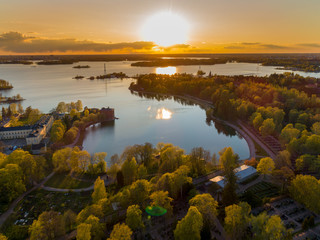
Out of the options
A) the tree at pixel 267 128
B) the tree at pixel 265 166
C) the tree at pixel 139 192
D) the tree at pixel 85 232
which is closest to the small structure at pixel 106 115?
the tree at pixel 267 128

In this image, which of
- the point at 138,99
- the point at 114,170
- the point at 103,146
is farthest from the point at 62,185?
the point at 138,99

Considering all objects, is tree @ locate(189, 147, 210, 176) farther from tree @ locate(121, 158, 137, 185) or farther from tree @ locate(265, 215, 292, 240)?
tree @ locate(265, 215, 292, 240)

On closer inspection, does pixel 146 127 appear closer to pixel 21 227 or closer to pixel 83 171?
pixel 83 171

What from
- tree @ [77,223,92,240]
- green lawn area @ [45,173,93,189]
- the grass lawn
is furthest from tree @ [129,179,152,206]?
green lawn area @ [45,173,93,189]

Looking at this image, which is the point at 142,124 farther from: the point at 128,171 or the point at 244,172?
the point at 244,172

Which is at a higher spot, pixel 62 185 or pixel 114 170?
pixel 114 170

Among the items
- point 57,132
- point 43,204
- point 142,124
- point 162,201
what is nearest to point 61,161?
point 43,204
